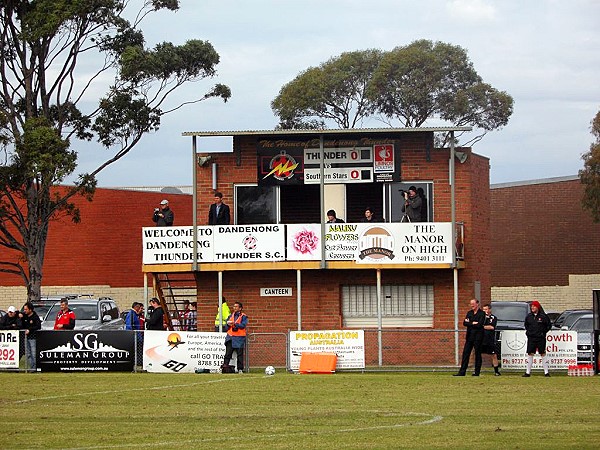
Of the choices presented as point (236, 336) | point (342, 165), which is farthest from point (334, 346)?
point (342, 165)

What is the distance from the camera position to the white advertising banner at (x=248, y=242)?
115 ft

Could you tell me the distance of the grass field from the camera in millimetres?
→ 15250

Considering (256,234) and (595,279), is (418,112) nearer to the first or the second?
(595,279)

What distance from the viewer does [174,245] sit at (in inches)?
1391

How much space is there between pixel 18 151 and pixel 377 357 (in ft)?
58.6

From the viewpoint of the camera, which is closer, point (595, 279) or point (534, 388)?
point (534, 388)

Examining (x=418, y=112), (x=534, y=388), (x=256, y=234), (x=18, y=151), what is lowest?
(x=534, y=388)

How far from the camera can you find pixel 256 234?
115ft

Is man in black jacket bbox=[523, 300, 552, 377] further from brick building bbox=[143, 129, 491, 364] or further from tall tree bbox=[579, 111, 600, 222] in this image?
tall tree bbox=[579, 111, 600, 222]

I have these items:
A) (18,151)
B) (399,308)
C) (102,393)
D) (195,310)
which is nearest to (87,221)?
(18,151)

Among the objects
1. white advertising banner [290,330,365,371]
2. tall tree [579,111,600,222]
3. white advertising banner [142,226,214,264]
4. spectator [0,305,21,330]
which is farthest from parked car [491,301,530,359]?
tall tree [579,111,600,222]

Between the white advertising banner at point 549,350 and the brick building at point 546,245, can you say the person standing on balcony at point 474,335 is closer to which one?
the white advertising banner at point 549,350

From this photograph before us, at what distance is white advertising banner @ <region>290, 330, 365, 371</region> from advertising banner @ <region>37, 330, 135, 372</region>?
3.98 m

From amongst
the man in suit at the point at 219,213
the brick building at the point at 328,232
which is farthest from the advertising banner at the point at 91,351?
the man in suit at the point at 219,213
